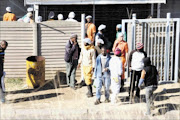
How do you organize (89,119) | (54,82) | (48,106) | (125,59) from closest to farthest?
(89,119) → (48,106) → (125,59) → (54,82)

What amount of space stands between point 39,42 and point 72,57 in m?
1.45

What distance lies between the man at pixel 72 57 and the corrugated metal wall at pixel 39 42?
0.90m

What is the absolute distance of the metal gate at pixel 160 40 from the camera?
1118cm

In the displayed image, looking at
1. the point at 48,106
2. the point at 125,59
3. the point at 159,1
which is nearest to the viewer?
the point at 48,106

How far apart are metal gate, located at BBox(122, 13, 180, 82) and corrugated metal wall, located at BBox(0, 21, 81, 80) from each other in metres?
1.78

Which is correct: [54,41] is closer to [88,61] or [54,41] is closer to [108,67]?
[88,61]

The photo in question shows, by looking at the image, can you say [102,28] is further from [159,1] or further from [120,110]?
[120,110]

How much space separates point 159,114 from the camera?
28.5ft

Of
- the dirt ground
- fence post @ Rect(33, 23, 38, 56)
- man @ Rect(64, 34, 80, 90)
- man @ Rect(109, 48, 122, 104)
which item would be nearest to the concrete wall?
fence post @ Rect(33, 23, 38, 56)

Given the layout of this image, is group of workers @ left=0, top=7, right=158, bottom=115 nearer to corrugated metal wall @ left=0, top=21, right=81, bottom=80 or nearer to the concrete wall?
corrugated metal wall @ left=0, top=21, right=81, bottom=80

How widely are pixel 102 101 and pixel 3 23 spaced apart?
13.8 feet

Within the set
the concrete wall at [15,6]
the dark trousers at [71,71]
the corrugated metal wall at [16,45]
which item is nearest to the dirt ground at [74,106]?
the dark trousers at [71,71]

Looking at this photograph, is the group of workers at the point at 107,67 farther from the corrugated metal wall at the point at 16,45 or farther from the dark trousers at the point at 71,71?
the corrugated metal wall at the point at 16,45

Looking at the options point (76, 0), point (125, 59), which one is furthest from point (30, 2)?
point (125, 59)
